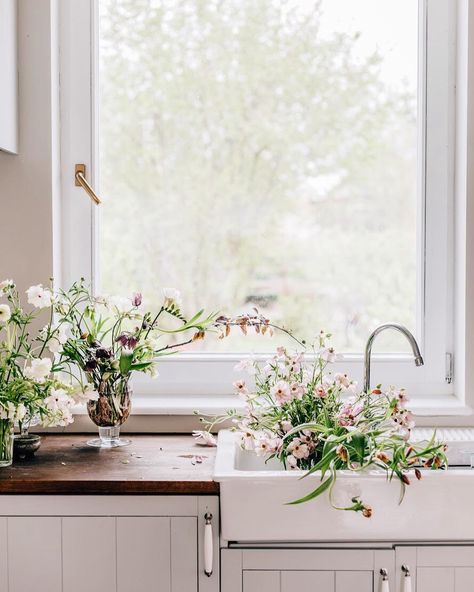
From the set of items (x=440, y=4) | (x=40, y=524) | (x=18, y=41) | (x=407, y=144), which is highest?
(x=440, y=4)

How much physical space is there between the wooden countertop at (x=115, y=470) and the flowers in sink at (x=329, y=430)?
5.7 inches

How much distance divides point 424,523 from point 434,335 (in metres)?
0.72

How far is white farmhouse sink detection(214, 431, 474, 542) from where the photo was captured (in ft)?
5.07

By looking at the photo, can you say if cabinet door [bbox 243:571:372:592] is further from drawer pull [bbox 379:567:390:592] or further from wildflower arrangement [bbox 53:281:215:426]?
wildflower arrangement [bbox 53:281:215:426]

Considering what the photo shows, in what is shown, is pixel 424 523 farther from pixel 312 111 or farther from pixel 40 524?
pixel 312 111

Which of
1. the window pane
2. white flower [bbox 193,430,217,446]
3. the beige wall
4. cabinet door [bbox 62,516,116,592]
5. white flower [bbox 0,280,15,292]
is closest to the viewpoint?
cabinet door [bbox 62,516,116,592]

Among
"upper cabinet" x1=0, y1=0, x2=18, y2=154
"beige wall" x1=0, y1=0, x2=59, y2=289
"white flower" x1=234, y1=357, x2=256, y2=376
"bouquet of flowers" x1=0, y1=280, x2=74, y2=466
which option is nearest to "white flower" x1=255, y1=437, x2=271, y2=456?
"white flower" x1=234, y1=357, x2=256, y2=376

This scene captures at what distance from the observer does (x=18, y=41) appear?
2023mm

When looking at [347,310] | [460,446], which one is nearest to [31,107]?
[347,310]

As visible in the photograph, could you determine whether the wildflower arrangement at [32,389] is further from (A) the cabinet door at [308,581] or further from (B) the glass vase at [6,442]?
(A) the cabinet door at [308,581]

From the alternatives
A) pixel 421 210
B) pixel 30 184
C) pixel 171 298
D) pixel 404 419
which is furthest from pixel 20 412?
pixel 421 210

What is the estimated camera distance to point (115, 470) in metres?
1.67

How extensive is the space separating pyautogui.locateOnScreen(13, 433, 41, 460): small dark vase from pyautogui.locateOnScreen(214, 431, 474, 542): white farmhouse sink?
0.49 meters

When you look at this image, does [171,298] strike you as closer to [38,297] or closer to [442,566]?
[38,297]
